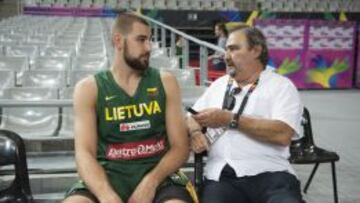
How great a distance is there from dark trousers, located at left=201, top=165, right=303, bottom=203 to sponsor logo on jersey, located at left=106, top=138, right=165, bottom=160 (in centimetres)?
33

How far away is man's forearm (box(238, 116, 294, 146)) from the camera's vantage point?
91.5 inches

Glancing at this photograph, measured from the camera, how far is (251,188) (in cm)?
236

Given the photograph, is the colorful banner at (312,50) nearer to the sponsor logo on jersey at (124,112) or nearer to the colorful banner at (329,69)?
the colorful banner at (329,69)

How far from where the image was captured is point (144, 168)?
7.35 feet

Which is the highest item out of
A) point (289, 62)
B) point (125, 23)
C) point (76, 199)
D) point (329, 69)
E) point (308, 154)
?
point (125, 23)

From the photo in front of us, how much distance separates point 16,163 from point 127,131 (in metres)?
0.65

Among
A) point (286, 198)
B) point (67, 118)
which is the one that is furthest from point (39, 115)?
point (286, 198)

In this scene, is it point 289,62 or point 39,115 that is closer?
point 39,115

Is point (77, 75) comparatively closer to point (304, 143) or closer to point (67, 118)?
point (67, 118)

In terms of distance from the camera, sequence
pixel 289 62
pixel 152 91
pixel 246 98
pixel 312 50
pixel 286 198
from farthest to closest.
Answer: pixel 312 50 → pixel 289 62 → pixel 246 98 → pixel 152 91 → pixel 286 198

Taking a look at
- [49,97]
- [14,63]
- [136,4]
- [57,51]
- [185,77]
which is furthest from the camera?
[136,4]

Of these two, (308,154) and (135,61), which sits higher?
(135,61)

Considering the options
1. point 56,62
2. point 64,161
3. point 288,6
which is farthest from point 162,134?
point 288,6

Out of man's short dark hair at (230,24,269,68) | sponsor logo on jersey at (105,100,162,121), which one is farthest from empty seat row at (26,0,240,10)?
sponsor logo on jersey at (105,100,162,121)
